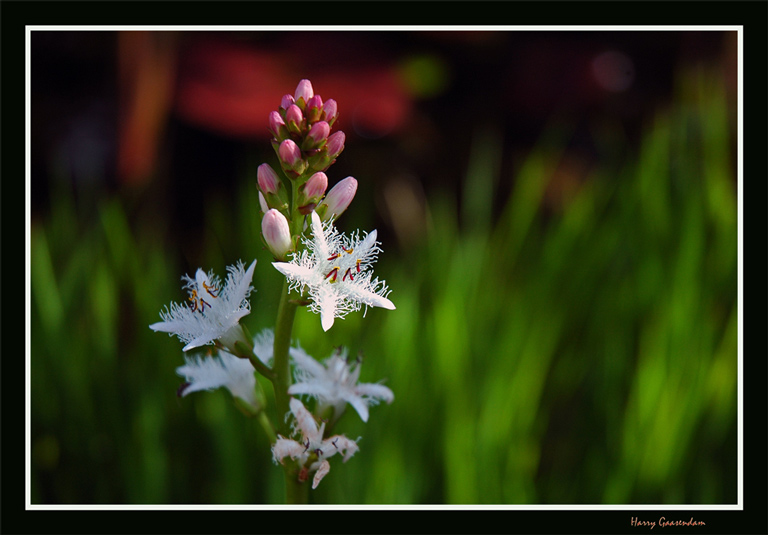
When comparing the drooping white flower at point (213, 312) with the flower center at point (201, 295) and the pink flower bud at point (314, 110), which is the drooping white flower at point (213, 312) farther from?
the pink flower bud at point (314, 110)

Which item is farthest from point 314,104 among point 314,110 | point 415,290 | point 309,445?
point 415,290

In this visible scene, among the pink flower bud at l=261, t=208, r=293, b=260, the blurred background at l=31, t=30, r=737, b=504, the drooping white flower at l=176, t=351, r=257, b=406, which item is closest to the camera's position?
the pink flower bud at l=261, t=208, r=293, b=260

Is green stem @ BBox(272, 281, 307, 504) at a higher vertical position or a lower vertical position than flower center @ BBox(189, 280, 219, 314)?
lower

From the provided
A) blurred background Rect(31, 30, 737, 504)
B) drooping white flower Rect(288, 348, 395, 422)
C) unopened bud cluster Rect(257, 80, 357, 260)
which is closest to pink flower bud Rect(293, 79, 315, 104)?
unopened bud cluster Rect(257, 80, 357, 260)

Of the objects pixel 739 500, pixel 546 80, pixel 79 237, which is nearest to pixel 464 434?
pixel 739 500

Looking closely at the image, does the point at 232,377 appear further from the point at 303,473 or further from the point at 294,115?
the point at 294,115

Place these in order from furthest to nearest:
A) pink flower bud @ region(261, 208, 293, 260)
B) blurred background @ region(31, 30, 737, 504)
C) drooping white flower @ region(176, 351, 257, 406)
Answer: blurred background @ region(31, 30, 737, 504)
drooping white flower @ region(176, 351, 257, 406)
pink flower bud @ region(261, 208, 293, 260)

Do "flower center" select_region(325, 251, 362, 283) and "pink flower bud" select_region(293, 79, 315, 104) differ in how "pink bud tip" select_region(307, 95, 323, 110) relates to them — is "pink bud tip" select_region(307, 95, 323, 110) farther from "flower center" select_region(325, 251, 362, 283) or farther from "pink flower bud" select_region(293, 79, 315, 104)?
"flower center" select_region(325, 251, 362, 283)

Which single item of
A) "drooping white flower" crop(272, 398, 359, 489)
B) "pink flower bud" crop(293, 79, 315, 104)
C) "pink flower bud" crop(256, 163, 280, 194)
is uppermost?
"pink flower bud" crop(293, 79, 315, 104)
